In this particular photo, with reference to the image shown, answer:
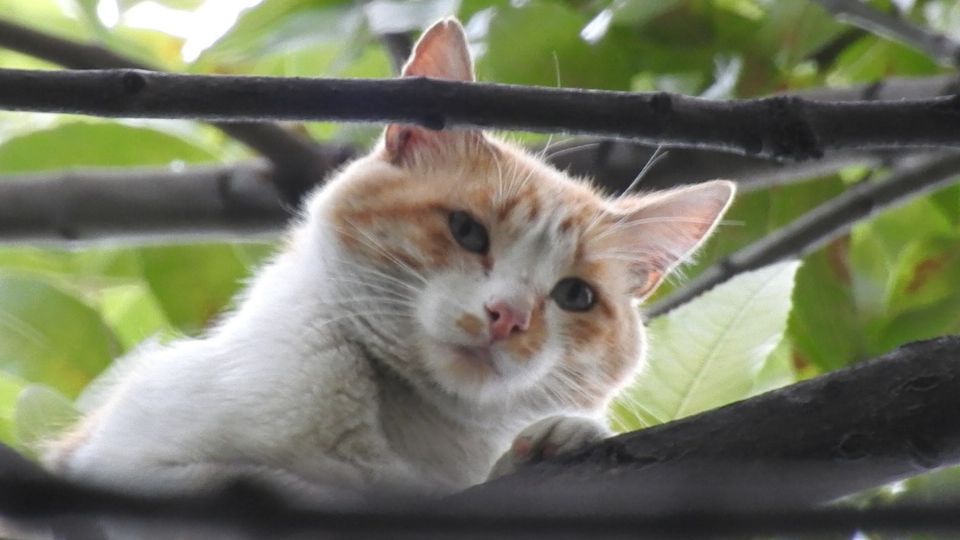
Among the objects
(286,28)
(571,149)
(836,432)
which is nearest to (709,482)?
(836,432)

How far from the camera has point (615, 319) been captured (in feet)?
A: 5.62

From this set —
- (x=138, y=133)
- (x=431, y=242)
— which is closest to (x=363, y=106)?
(x=431, y=242)

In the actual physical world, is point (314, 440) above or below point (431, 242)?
below

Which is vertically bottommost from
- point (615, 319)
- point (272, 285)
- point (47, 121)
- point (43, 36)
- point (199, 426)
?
point (199, 426)

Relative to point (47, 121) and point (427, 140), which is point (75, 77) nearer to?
point (427, 140)

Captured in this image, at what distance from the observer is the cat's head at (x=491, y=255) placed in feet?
4.71

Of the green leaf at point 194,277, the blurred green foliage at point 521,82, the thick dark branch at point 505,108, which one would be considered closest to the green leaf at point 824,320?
the blurred green foliage at point 521,82

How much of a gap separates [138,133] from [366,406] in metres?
0.72

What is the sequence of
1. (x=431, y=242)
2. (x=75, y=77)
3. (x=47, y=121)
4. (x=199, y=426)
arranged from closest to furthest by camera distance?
(x=75, y=77)
(x=199, y=426)
(x=431, y=242)
(x=47, y=121)

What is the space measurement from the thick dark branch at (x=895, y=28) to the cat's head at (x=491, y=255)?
0.97 feet

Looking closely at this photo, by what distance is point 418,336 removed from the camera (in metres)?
1.44

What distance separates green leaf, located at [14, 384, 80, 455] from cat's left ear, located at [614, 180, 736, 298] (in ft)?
2.76

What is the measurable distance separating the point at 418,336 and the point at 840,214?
0.67m

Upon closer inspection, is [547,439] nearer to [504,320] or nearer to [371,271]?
[504,320]
